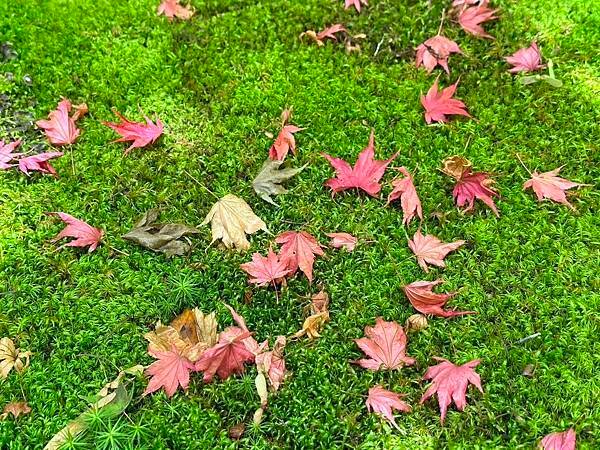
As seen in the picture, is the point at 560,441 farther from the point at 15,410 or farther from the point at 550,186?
the point at 15,410

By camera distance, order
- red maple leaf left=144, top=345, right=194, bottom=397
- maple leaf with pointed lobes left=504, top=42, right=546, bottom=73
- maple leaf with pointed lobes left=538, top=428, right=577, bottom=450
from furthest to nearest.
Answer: maple leaf with pointed lobes left=504, top=42, right=546, bottom=73
red maple leaf left=144, top=345, right=194, bottom=397
maple leaf with pointed lobes left=538, top=428, right=577, bottom=450

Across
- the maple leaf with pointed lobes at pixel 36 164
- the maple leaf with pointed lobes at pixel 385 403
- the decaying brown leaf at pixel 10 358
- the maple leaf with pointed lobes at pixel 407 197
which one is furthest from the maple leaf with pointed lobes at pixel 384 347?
the maple leaf with pointed lobes at pixel 36 164

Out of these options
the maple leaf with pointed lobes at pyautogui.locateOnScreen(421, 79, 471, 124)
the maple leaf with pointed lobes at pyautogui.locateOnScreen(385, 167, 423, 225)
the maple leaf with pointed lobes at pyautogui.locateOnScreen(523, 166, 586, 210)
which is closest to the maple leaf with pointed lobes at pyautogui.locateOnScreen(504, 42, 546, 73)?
the maple leaf with pointed lobes at pyautogui.locateOnScreen(421, 79, 471, 124)

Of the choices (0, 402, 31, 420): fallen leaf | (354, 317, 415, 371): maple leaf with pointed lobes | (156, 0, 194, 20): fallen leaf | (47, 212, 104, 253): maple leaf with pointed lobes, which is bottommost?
(354, 317, 415, 371): maple leaf with pointed lobes

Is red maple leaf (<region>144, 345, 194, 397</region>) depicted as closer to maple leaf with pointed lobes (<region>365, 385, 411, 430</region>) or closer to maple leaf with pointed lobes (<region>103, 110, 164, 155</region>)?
maple leaf with pointed lobes (<region>365, 385, 411, 430</region>)

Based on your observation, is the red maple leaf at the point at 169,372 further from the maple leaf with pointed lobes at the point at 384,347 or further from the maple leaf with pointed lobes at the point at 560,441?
the maple leaf with pointed lobes at the point at 560,441

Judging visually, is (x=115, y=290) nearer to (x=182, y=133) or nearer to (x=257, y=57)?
(x=182, y=133)

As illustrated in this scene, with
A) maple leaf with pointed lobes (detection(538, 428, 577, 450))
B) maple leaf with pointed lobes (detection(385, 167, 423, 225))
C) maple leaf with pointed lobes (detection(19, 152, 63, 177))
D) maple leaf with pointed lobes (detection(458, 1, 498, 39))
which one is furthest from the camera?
maple leaf with pointed lobes (detection(458, 1, 498, 39))
